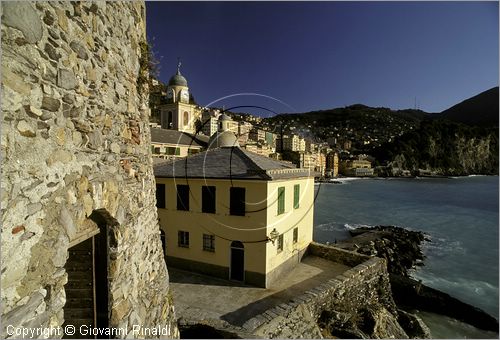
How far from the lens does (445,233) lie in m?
39.2

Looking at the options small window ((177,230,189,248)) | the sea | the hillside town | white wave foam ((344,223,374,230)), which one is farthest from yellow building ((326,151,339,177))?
small window ((177,230,189,248))

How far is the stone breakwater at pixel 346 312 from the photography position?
9.85 m

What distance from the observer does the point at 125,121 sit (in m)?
3.95

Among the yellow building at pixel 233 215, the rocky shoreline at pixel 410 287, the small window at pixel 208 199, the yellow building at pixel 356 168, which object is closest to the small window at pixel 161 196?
the yellow building at pixel 233 215

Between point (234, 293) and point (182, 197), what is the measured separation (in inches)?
223

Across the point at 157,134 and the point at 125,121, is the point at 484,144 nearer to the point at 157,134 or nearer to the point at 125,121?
the point at 157,134

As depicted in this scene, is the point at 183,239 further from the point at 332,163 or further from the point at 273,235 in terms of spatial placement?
the point at 332,163

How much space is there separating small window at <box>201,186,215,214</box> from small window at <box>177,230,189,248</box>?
6.17 ft

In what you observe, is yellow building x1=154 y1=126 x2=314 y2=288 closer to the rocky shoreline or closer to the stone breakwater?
the stone breakwater

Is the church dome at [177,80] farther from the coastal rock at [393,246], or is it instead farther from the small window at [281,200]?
the small window at [281,200]

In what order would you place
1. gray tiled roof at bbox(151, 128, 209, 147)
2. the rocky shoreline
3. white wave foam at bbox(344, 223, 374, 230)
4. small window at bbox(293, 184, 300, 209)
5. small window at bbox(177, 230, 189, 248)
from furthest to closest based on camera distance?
gray tiled roof at bbox(151, 128, 209, 147) < white wave foam at bbox(344, 223, 374, 230) < the rocky shoreline < small window at bbox(293, 184, 300, 209) < small window at bbox(177, 230, 189, 248)

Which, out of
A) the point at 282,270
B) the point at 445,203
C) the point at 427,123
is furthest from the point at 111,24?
the point at 427,123

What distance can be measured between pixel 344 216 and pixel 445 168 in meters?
132

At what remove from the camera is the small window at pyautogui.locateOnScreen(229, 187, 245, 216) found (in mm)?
14414
